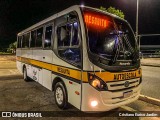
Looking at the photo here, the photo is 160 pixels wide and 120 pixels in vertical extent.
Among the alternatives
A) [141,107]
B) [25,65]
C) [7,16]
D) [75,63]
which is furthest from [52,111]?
[7,16]

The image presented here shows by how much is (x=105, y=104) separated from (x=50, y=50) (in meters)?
2.75

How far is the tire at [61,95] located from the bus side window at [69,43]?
2.94 feet

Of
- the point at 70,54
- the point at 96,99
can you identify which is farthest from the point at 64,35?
the point at 96,99

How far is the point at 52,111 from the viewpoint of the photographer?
6082 millimetres

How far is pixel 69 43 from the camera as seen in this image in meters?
5.62

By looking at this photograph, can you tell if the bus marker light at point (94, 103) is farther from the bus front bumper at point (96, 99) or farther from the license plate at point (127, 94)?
the license plate at point (127, 94)

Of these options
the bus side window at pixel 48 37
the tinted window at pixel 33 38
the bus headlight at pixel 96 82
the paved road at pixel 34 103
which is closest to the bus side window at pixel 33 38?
the tinted window at pixel 33 38

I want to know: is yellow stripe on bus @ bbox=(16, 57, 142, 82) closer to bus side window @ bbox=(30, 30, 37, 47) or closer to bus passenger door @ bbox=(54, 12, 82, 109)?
bus passenger door @ bbox=(54, 12, 82, 109)

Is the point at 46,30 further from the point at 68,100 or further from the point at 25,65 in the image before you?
the point at 25,65

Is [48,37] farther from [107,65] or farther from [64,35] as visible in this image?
[107,65]

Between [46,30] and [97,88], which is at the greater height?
[46,30]

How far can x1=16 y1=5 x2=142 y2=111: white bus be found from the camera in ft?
16.3

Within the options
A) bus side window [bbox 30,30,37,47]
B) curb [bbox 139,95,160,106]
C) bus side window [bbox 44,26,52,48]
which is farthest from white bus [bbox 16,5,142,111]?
bus side window [bbox 30,30,37,47]

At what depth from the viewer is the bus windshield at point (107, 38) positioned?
16.9 ft
